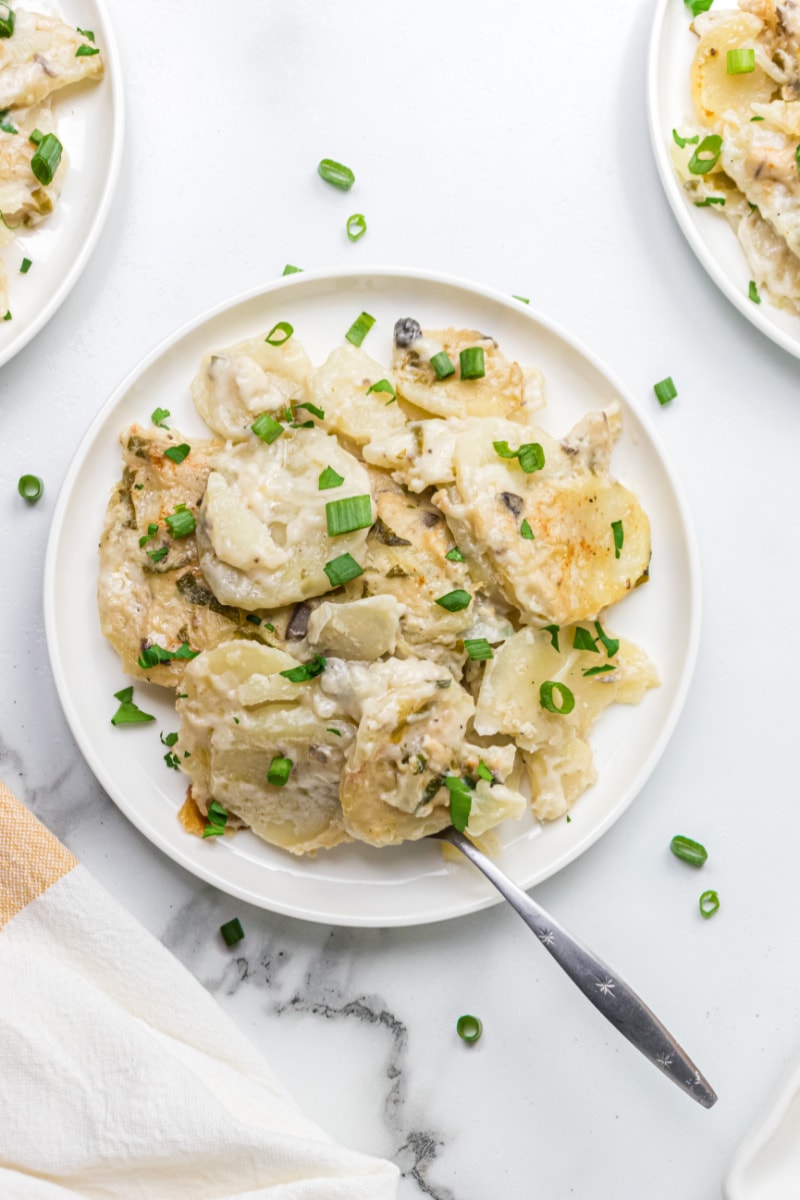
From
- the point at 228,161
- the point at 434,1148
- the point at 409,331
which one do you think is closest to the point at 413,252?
the point at 409,331

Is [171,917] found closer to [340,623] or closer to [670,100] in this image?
[340,623]

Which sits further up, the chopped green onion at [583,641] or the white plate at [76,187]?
the white plate at [76,187]

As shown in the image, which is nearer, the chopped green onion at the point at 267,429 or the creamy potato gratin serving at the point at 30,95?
the chopped green onion at the point at 267,429

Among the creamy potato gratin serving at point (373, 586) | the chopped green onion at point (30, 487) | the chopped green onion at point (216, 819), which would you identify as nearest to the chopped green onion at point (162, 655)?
the creamy potato gratin serving at point (373, 586)

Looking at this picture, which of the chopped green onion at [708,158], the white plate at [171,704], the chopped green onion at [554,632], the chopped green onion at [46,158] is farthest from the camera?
the chopped green onion at [708,158]

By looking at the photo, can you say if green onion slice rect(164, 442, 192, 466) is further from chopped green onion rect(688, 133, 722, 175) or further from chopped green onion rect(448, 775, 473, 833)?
chopped green onion rect(688, 133, 722, 175)

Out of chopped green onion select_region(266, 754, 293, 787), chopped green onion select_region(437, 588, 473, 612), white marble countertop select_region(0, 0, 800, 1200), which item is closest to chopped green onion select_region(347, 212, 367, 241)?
white marble countertop select_region(0, 0, 800, 1200)

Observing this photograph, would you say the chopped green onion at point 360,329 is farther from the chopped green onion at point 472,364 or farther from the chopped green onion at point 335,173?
the chopped green onion at point 335,173

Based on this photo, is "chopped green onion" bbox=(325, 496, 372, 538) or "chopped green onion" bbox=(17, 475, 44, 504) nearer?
"chopped green onion" bbox=(325, 496, 372, 538)
